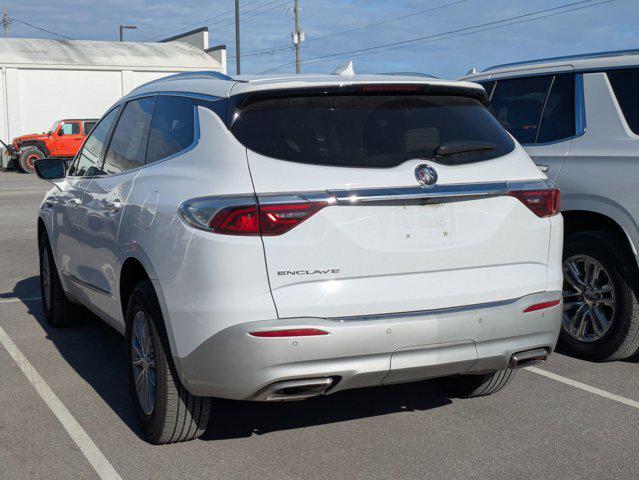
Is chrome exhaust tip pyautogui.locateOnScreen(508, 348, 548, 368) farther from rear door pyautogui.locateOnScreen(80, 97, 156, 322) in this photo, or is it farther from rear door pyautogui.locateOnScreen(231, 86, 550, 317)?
rear door pyautogui.locateOnScreen(80, 97, 156, 322)

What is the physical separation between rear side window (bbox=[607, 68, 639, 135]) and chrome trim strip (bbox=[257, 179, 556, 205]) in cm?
187

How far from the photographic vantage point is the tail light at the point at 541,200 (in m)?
4.23

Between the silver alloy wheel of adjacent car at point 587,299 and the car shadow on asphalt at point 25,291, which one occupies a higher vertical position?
the silver alloy wheel of adjacent car at point 587,299

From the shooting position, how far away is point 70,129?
33375 mm

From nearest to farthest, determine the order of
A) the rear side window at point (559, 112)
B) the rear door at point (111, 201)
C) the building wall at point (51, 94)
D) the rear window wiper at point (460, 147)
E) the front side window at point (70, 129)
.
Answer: the rear window wiper at point (460, 147) → the rear door at point (111, 201) → the rear side window at point (559, 112) → the front side window at point (70, 129) → the building wall at point (51, 94)

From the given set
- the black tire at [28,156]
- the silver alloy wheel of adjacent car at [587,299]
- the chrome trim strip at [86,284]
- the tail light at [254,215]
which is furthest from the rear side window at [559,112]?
the black tire at [28,156]

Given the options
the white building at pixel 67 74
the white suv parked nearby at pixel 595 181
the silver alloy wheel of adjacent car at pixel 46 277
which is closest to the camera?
the white suv parked nearby at pixel 595 181

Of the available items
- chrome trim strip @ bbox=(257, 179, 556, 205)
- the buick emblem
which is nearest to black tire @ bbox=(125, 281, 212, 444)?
chrome trim strip @ bbox=(257, 179, 556, 205)

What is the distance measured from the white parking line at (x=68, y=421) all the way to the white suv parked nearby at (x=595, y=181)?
125 inches

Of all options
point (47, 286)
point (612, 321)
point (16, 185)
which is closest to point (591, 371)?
point (612, 321)

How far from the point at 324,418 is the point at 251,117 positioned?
1.77 meters

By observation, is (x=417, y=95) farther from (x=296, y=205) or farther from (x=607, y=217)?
(x=607, y=217)

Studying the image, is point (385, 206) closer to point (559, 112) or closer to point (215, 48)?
point (559, 112)

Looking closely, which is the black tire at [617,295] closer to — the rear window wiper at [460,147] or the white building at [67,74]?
the rear window wiper at [460,147]
